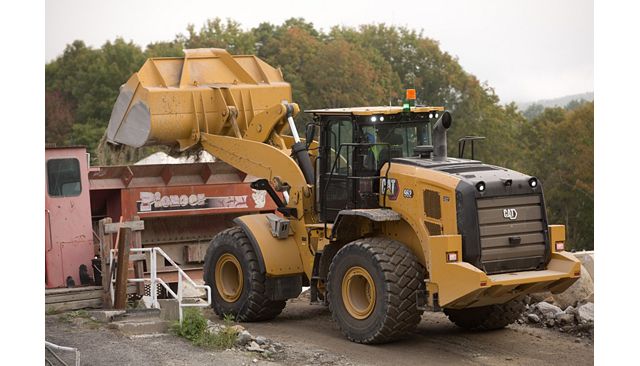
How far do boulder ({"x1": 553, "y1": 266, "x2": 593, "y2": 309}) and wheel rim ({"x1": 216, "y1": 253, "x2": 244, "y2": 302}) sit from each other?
141 inches

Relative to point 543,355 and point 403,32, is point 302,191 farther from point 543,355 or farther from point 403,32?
point 403,32

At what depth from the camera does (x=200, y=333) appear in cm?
1114

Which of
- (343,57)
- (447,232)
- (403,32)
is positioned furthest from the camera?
(403,32)

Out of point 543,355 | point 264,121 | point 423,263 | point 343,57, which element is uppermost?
point 343,57

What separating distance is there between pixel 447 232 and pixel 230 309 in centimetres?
312

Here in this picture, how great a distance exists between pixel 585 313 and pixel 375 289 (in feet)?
8.45

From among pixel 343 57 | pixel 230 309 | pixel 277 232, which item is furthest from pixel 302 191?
pixel 343 57

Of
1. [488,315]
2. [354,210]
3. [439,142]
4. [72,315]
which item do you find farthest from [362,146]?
[72,315]

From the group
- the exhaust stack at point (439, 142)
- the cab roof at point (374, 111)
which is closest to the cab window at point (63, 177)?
the cab roof at point (374, 111)

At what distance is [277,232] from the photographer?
12.6 m

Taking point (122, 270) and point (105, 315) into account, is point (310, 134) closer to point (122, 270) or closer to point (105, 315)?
point (122, 270)

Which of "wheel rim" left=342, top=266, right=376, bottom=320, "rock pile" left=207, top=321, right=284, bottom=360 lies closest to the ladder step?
"rock pile" left=207, top=321, right=284, bottom=360

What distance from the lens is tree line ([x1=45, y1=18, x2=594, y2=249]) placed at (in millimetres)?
28953

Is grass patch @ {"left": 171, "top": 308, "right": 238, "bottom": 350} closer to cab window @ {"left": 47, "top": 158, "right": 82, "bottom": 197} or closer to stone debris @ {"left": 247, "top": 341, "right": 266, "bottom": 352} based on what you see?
stone debris @ {"left": 247, "top": 341, "right": 266, "bottom": 352}
